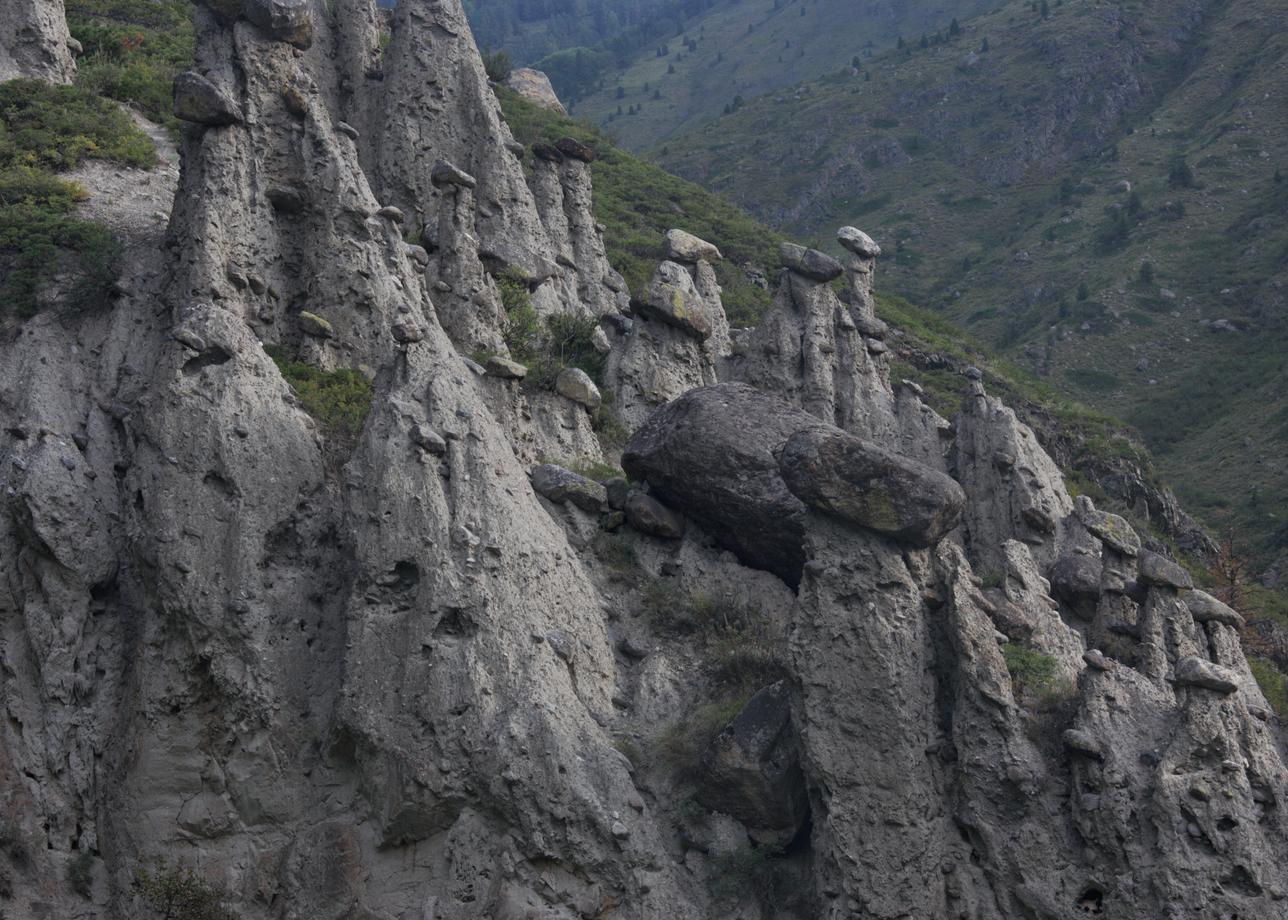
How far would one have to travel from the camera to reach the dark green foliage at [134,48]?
106 feet

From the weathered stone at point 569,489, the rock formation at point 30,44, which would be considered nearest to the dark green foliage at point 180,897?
the weathered stone at point 569,489

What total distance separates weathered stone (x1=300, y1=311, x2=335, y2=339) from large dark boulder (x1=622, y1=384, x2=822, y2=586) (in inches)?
204

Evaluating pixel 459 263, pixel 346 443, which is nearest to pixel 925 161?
pixel 459 263

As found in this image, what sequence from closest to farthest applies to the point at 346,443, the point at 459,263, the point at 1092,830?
the point at 1092,830, the point at 346,443, the point at 459,263

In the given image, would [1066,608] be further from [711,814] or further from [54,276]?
[54,276]

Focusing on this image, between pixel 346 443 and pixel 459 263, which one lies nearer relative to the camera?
pixel 346 443

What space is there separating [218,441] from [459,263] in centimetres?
817

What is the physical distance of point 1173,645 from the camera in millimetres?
18141

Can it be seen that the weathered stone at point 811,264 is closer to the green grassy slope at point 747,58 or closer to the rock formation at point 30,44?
the rock formation at point 30,44

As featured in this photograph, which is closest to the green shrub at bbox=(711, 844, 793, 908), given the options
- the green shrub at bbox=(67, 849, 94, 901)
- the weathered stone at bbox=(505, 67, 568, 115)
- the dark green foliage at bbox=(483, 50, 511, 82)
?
the green shrub at bbox=(67, 849, 94, 901)

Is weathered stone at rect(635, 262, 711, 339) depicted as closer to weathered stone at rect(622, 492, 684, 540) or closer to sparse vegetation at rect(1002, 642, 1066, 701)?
weathered stone at rect(622, 492, 684, 540)

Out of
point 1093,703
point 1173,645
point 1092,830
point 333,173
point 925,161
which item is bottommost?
point 1092,830

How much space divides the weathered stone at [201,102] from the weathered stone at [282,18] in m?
2.62

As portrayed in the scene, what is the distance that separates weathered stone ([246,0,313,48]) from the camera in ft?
81.0
